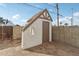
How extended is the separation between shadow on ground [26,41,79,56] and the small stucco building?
0.22 feet

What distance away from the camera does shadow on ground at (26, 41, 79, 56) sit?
9.28 ft

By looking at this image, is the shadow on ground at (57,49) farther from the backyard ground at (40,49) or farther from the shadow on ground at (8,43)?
the shadow on ground at (8,43)

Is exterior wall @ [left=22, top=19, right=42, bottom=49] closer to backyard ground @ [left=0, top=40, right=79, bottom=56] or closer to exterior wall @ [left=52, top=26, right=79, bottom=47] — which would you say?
backyard ground @ [left=0, top=40, right=79, bottom=56]

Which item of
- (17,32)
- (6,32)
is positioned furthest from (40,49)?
(6,32)

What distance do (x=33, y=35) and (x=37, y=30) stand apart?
0.30 ft

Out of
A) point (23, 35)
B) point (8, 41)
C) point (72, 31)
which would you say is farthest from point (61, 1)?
point (8, 41)

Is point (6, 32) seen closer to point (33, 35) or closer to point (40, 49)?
point (33, 35)

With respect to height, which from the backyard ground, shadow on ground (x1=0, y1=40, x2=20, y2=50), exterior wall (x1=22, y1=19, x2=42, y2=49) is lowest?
the backyard ground

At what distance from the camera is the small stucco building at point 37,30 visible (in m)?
2.80

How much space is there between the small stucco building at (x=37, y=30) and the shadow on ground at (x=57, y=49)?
7 centimetres

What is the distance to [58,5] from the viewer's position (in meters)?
2.83

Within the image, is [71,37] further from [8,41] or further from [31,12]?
[8,41]

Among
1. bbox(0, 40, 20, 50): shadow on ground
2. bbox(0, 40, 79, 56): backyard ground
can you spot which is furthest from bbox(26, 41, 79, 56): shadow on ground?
bbox(0, 40, 20, 50): shadow on ground

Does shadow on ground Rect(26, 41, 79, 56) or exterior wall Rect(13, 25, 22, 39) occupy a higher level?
exterior wall Rect(13, 25, 22, 39)
